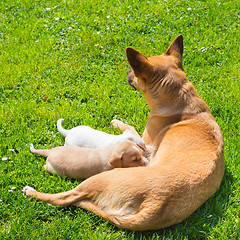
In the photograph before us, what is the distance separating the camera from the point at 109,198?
147 inches

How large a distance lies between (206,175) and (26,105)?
3.32 meters

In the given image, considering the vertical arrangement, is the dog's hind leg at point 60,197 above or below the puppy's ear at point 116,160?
below

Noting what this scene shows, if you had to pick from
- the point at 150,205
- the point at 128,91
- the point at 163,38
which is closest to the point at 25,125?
the point at 128,91

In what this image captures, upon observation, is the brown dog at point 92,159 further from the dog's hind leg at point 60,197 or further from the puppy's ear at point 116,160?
the dog's hind leg at point 60,197

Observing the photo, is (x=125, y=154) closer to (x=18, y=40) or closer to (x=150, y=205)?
(x=150, y=205)

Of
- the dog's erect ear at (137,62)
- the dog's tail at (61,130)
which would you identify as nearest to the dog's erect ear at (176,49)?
the dog's erect ear at (137,62)

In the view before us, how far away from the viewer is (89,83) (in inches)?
253

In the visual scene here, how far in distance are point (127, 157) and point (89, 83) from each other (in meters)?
2.54

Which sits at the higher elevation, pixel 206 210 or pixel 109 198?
pixel 109 198

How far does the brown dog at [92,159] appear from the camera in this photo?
4.22 meters

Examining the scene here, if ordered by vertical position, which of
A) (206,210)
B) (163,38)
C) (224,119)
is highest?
(163,38)

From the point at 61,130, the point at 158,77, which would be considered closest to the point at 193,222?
the point at 158,77

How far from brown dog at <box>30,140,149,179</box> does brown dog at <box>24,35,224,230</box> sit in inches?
10.1

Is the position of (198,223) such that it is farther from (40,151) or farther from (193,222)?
(40,151)
